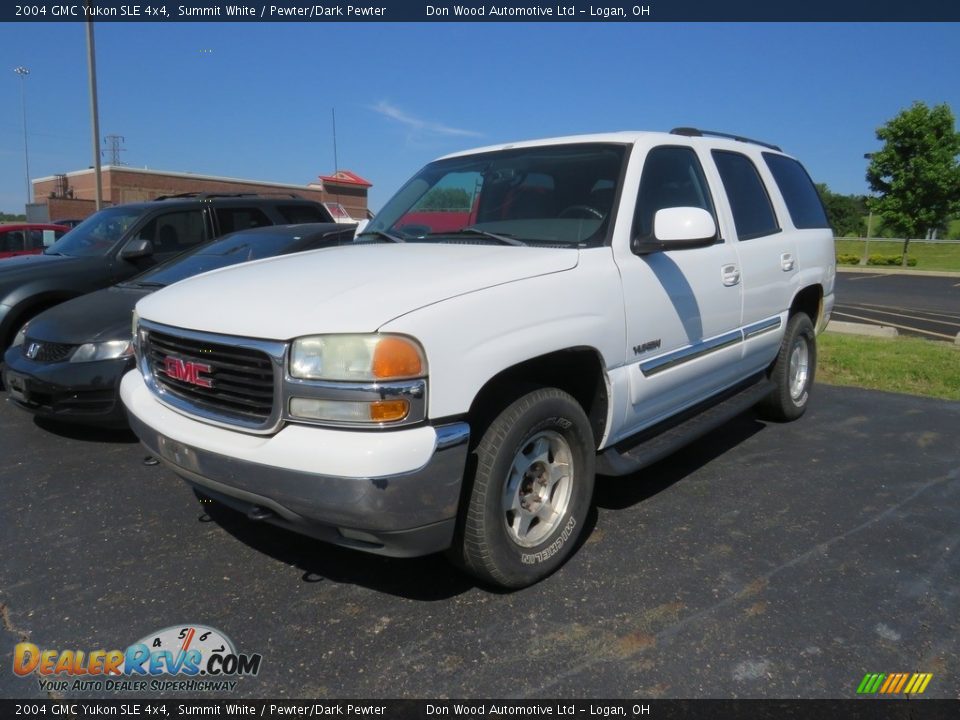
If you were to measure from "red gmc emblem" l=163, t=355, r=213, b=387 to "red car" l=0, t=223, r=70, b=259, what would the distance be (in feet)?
45.8

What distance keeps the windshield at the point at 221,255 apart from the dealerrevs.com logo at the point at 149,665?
3.57 m

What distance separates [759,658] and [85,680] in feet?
7.59

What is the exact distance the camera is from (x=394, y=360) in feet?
7.58

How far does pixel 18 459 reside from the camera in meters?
4.56

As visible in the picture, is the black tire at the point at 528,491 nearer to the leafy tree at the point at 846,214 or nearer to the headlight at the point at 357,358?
the headlight at the point at 357,358

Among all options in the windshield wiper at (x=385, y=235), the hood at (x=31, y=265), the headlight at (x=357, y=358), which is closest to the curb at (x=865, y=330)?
the windshield wiper at (x=385, y=235)

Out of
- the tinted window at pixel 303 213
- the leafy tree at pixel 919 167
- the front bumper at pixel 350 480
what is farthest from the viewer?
the leafy tree at pixel 919 167

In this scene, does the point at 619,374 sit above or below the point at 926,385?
above

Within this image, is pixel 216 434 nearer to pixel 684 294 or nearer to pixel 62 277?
pixel 684 294

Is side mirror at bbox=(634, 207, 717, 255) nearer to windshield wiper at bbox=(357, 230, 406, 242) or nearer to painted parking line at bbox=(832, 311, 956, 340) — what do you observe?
windshield wiper at bbox=(357, 230, 406, 242)

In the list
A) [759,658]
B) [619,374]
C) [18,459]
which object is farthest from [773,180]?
[18,459]

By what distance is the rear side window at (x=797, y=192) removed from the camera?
16.6 ft

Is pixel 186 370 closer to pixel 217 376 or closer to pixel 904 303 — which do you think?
pixel 217 376

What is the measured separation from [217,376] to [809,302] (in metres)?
4.60
